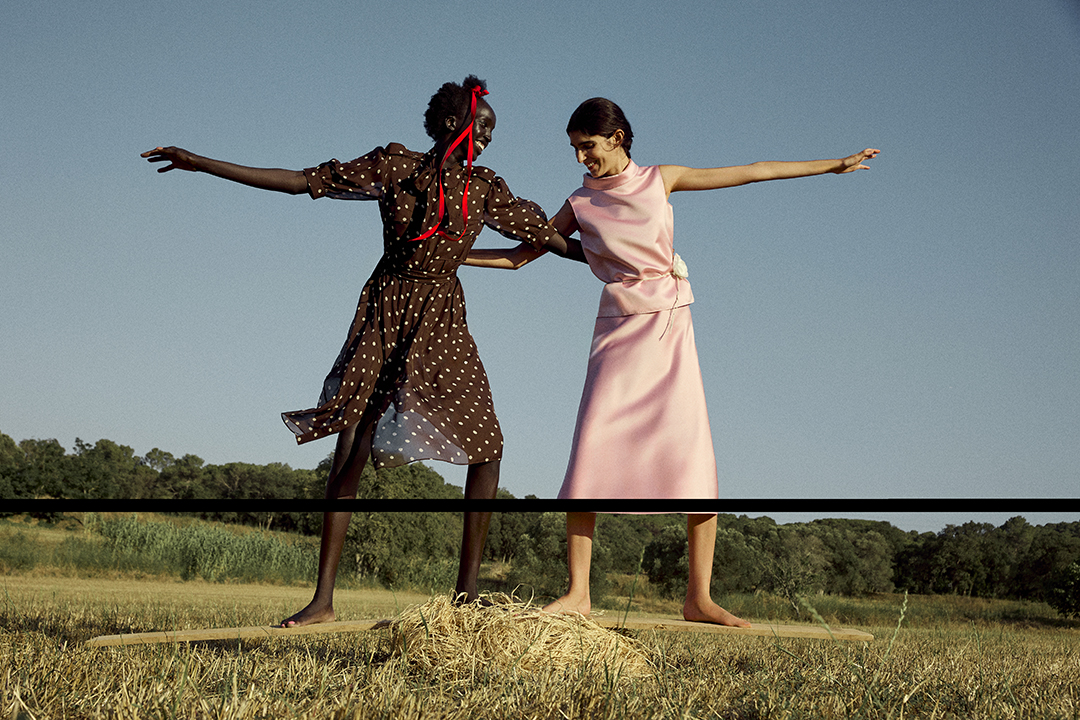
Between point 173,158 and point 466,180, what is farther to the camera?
point 466,180

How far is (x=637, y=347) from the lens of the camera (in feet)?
12.4

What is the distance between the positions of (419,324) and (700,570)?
1.57 m

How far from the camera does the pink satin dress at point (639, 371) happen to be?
146 inches

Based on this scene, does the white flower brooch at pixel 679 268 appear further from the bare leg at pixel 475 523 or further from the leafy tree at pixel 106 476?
the leafy tree at pixel 106 476

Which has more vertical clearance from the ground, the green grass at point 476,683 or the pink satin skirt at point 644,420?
the pink satin skirt at point 644,420

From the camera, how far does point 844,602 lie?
10414mm

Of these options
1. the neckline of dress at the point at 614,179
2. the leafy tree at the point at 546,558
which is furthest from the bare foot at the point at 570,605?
the leafy tree at the point at 546,558

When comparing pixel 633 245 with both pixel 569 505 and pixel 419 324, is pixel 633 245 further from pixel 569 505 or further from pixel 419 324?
pixel 569 505

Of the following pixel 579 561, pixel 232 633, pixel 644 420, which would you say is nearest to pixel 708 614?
pixel 579 561

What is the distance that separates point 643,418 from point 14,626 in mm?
3188

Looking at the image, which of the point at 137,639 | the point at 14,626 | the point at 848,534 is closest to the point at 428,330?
the point at 137,639

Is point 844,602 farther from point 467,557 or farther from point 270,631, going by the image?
point 270,631

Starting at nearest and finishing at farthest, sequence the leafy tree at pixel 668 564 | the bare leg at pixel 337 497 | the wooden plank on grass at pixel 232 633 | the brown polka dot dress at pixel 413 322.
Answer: the wooden plank on grass at pixel 232 633
the bare leg at pixel 337 497
the brown polka dot dress at pixel 413 322
the leafy tree at pixel 668 564

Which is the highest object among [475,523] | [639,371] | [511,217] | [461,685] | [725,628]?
[511,217]
